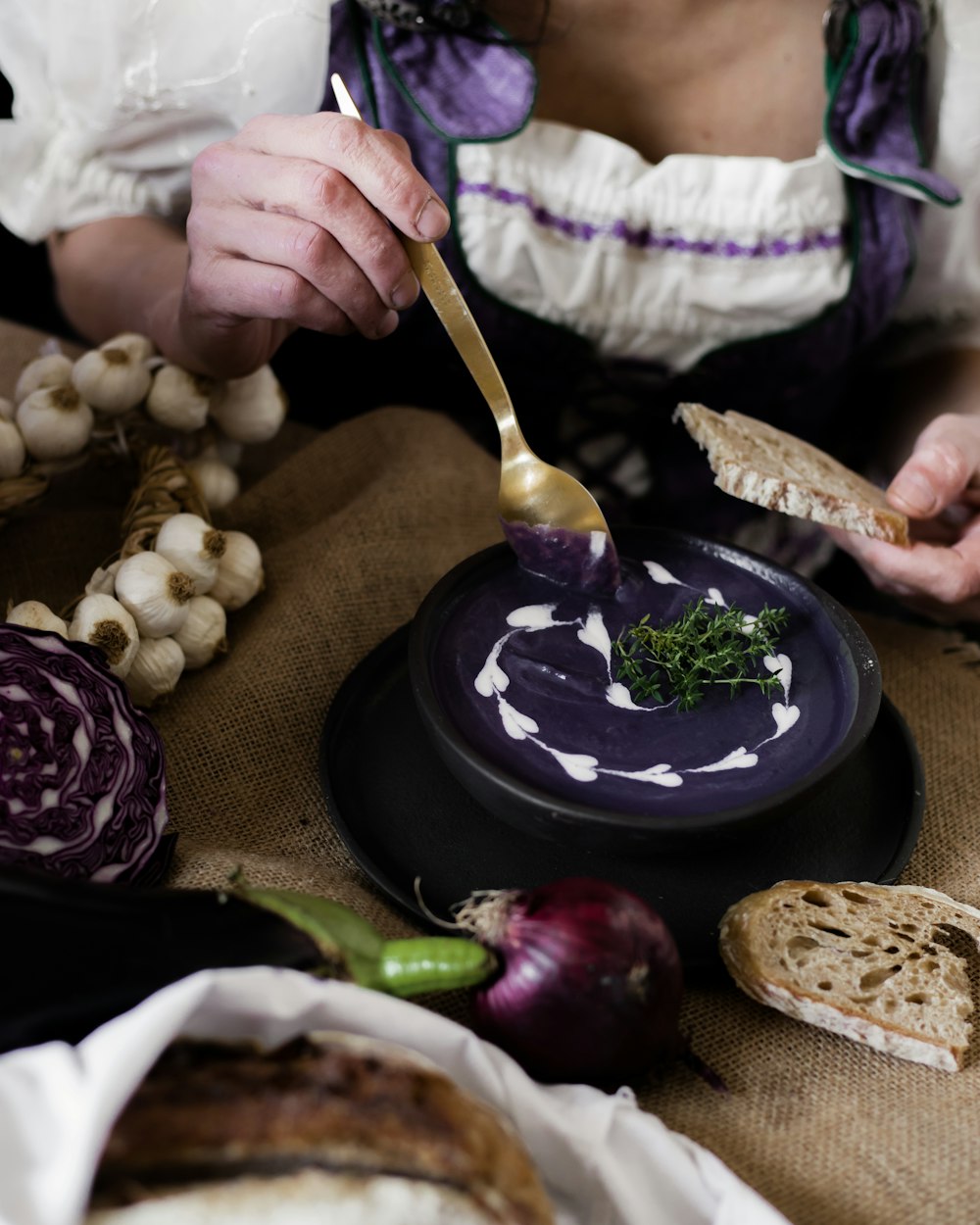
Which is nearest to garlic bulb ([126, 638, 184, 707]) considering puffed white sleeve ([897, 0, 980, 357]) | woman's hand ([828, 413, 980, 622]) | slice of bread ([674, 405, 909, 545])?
slice of bread ([674, 405, 909, 545])

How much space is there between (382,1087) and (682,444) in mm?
1342

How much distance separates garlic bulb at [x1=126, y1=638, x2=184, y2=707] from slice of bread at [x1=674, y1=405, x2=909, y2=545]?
628 millimetres

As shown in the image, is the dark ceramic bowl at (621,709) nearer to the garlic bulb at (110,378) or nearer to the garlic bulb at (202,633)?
the garlic bulb at (202,633)

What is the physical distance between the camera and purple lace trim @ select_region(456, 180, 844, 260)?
5.19 ft

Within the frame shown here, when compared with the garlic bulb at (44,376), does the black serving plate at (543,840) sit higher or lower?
lower

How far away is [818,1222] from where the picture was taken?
2.80ft

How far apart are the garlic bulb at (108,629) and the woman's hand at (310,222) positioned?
380 mm

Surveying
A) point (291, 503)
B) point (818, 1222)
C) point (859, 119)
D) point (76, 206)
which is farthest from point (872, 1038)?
point (76, 206)

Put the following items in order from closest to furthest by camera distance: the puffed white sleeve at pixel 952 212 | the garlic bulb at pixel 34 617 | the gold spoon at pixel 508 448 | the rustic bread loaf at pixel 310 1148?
the rustic bread loaf at pixel 310 1148, the garlic bulb at pixel 34 617, the gold spoon at pixel 508 448, the puffed white sleeve at pixel 952 212

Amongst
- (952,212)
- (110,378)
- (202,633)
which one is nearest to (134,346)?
(110,378)

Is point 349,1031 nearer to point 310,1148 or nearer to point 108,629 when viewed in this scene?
point 310,1148

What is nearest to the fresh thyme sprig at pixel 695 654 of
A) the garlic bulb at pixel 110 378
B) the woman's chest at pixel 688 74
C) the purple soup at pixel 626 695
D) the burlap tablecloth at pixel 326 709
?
the purple soup at pixel 626 695

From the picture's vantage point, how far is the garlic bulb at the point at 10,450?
1.31 meters

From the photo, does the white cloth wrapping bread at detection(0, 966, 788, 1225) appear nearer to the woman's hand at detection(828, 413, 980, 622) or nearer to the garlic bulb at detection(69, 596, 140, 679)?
the garlic bulb at detection(69, 596, 140, 679)
